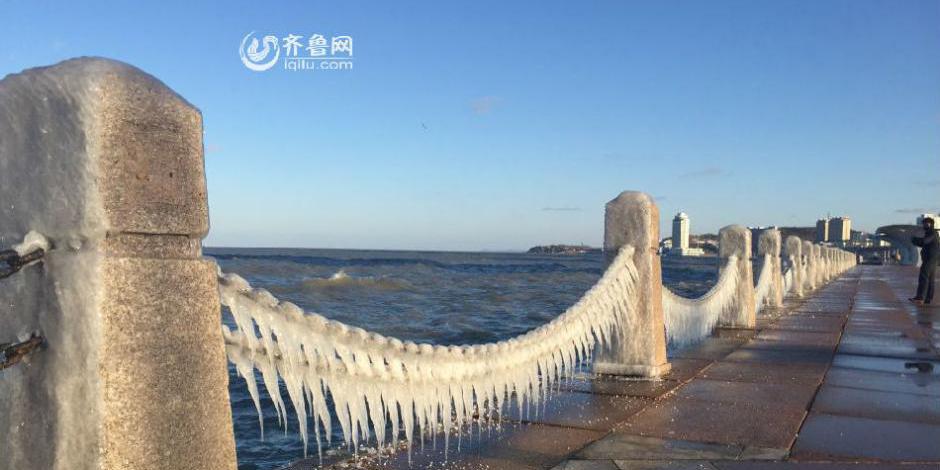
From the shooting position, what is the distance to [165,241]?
6.84 feet

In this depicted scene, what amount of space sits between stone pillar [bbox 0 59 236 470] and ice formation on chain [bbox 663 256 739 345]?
6098mm

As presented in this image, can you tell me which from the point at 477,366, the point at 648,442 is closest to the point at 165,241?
the point at 477,366

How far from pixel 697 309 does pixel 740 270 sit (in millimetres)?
2107

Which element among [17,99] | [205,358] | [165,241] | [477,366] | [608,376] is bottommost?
[608,376]

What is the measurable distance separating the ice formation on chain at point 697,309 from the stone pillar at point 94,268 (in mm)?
6098

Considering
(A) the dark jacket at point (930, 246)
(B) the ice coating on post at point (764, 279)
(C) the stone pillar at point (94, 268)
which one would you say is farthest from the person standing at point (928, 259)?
(C) the stone pillar at point (94, 268)

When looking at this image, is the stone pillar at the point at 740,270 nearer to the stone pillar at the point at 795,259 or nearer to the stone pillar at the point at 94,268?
the stone pillar at the point at 795,259

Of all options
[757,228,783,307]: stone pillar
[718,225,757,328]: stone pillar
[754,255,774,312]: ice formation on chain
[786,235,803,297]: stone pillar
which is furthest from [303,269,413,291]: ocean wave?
[718,225,757,328]: stone pillar

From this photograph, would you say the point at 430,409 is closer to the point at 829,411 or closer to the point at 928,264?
the point at 829,411

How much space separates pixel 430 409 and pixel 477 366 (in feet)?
1.49

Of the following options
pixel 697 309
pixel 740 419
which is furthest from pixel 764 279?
pixel 740 419

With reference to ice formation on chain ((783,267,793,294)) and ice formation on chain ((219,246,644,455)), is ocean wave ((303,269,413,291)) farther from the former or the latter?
ice formation on chain ((219,246,644,455))

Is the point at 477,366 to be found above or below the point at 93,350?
below

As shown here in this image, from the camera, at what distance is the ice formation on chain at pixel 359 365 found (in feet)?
8.41
